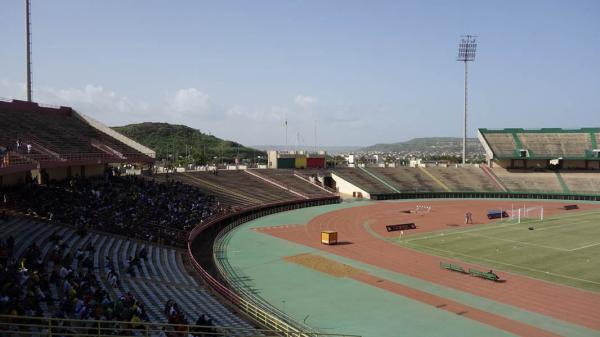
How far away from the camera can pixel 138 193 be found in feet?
141

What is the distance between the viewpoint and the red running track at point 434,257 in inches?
984

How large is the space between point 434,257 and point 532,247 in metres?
9.99

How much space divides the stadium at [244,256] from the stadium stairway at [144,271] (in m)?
0.13

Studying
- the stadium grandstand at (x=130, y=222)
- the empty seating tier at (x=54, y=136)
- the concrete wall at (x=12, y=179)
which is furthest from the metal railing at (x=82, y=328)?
the concrete wall at (x=12, y=179)

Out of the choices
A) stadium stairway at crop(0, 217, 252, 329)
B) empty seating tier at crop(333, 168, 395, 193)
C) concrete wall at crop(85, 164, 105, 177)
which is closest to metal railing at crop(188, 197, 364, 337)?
stadium stairway at crop(0, 217, 252, 329)

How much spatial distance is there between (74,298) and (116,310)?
1.67 metres

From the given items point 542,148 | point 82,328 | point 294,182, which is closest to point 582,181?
point 542,148

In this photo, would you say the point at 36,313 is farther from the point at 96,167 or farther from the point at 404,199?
the point at 404,199

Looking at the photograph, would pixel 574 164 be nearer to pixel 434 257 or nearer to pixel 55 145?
pixel 434 257

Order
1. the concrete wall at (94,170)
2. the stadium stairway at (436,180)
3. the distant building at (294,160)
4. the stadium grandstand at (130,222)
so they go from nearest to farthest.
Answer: the stadium grandstand at (130,222) → the concrete wall at (94,170) → the stadium stairway at (436,180) → the distant building at (294,160)

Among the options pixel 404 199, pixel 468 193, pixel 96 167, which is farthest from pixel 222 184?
pixel 468 193

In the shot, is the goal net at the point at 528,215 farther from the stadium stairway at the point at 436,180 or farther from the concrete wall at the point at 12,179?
the concrete wall at the point at 12,179

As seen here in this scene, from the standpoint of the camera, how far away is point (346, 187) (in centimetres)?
8106

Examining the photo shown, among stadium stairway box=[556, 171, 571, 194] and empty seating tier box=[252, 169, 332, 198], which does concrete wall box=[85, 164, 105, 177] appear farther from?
stadium stairway box=[556, 171, 571, 194]
